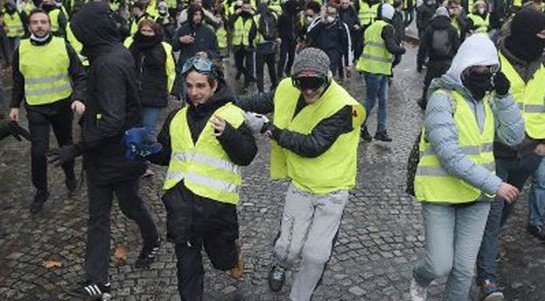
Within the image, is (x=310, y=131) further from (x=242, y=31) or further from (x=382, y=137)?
(x=242, y=31)

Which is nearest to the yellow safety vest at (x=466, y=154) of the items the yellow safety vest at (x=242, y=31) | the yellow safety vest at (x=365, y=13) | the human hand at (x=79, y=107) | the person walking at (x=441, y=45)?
the human hand at (x=79, y=107)

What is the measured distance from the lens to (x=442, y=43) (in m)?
8.93

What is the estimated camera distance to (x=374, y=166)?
770 cm

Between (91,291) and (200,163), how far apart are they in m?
1.41

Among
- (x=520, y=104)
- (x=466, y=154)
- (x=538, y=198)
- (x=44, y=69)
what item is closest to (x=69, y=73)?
(x=44, y=69)

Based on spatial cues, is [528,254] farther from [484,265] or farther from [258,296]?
[258,296]

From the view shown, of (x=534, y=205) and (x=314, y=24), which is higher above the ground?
(x=314, y=24)

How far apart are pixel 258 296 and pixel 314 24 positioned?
603 cm

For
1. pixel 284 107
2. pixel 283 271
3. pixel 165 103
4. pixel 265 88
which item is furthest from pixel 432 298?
pixel 265 88

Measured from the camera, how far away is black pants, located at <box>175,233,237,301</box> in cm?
408

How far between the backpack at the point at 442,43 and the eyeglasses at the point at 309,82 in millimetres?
5538

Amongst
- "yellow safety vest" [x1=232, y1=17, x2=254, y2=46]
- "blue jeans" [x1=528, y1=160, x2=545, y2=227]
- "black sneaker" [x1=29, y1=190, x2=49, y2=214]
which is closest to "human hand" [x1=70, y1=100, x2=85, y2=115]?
"black sneaker" [x1=29, y1=190, x2=49, y2=214]

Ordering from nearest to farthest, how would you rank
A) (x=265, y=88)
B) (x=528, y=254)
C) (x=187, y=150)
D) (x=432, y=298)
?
(x=187, y=150), (x=432, y=298), (x=528, y=254), (x=265, y=88)

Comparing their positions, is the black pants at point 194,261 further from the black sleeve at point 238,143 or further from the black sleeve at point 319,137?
the black sleeve at point 319,137
